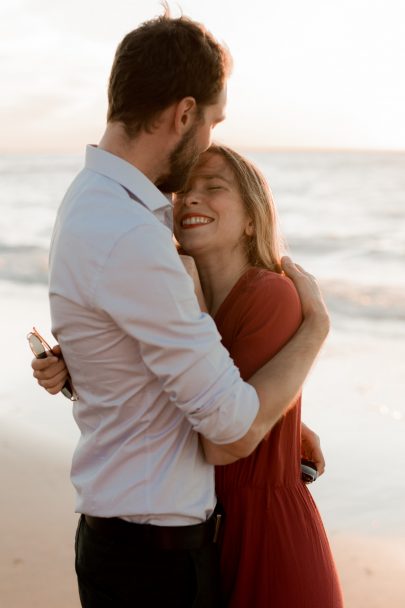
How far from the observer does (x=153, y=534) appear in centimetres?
222

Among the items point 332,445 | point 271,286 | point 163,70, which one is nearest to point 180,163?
point 163,70

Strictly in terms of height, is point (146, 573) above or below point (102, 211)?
below

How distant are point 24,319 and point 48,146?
42394 mm

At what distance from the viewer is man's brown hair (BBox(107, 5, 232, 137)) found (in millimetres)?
2219

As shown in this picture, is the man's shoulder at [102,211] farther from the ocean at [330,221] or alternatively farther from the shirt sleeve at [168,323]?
the ocean at [330,221]

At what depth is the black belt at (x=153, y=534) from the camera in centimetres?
222

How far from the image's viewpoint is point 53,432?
20.3 feet

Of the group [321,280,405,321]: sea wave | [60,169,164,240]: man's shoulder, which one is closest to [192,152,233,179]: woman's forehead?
[60,169,164,240]: man's shoulder

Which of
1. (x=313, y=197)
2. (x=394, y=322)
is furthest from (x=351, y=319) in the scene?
(x=313, y=197)

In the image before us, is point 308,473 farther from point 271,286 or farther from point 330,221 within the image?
point 330,221

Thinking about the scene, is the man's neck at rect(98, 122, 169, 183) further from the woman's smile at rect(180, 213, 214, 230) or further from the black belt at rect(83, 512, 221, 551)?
the black belt at rect(83, 512, 221, 551)

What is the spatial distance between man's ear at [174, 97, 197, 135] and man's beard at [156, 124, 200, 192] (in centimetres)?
2

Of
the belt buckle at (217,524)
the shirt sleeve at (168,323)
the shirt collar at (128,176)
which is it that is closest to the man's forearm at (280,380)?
the shirt sleeve at (168,323)

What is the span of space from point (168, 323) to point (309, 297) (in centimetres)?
70
